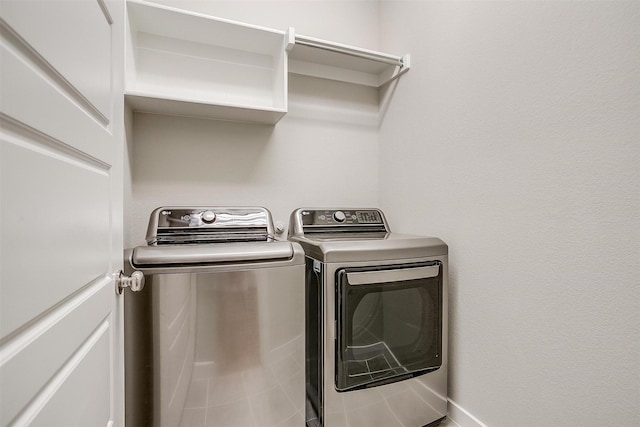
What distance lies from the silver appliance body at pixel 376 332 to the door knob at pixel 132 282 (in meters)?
0.67

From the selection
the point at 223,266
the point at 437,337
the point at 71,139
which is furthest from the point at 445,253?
the point at 71,139

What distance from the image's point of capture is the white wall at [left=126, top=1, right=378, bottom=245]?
5.67 feet

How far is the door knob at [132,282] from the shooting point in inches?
34.8

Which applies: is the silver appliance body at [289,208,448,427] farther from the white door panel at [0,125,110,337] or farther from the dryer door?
the white door panel at [0,125,110,337]

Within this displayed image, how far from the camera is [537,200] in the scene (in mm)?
1151

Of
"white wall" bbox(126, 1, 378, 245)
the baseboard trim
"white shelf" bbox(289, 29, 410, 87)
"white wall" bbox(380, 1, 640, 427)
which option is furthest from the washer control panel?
the baseboard trim

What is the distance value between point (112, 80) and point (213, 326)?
2.91 ft

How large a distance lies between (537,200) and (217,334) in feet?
4.35

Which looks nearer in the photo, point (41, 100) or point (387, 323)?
point (41, 100)

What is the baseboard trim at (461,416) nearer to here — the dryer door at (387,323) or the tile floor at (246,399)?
the dryer door at (387,323)

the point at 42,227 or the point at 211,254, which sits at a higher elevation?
the point at 42,227

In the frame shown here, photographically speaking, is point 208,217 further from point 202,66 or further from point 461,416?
point 461,416

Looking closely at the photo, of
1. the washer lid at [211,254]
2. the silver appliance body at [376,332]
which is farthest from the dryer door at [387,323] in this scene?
the washer lid at [211,254]

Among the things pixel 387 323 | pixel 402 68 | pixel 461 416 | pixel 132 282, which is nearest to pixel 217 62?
pixel 402 68
